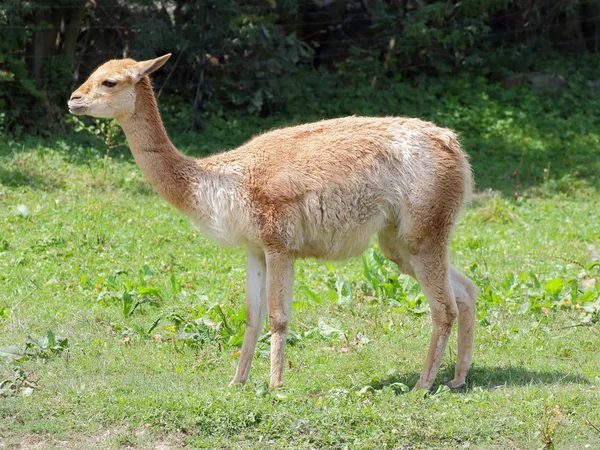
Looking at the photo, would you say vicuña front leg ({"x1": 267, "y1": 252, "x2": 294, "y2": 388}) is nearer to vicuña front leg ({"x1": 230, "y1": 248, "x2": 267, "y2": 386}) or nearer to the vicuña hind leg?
vicuña front leg ({"x1": 230, "y1": 248, "x2": 267, "y2": 386})

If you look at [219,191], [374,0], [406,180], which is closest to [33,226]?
[219,191]

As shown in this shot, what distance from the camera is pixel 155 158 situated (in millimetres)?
6246

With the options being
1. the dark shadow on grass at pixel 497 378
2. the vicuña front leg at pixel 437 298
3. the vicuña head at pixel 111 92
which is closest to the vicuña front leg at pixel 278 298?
the dark shadow on grass at pixel 497 378

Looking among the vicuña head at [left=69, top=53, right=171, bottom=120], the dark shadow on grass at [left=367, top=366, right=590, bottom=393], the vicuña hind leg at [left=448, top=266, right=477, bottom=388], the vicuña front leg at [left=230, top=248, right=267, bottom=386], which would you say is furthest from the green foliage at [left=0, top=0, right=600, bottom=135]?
the dark shadow on grass at [left=367, top=366, right=590, bottom=393]

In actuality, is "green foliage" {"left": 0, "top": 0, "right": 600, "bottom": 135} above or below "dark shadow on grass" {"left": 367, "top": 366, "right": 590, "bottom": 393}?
above

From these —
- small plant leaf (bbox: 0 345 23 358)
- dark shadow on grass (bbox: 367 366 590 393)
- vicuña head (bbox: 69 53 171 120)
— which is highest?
vicuña head (bbox: 69 53 171 120)

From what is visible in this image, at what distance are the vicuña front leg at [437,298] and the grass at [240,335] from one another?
0.25 metres

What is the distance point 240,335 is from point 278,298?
102cm

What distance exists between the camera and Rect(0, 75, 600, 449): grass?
528cm

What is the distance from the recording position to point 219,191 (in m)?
6.13

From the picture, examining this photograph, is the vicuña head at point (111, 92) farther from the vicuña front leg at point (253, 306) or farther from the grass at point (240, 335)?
the grass at point (240, 335)

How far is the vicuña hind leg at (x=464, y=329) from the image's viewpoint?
6.32 metres

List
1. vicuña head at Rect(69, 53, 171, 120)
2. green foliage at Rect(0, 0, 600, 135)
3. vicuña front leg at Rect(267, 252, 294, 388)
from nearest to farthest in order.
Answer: vicuña front leg at Rect(267, 252, 294, 388) < vicuña head at Rect(69, 53, 171, 120) < green foliage at Rect(0, 0, 600, 135)

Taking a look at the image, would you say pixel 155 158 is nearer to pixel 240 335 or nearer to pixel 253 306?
→ pixel 253 306
